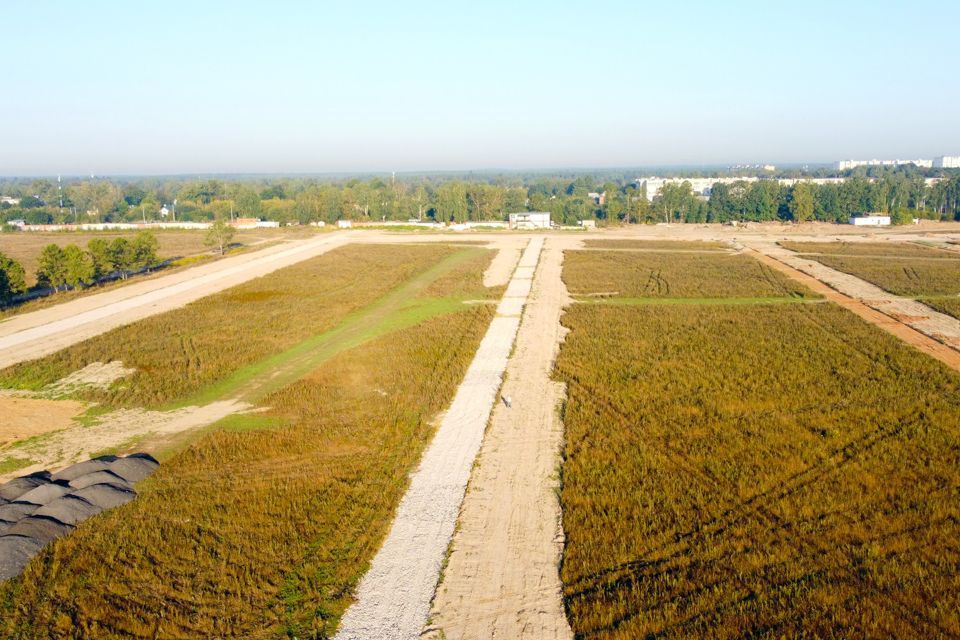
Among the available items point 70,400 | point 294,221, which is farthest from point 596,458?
point 294,221

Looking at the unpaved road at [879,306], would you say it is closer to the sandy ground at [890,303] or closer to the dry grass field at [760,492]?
the sandy ground at [890,303]

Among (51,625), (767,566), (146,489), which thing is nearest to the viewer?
(51,625)

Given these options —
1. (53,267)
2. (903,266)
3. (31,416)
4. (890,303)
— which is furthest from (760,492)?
(903,266)

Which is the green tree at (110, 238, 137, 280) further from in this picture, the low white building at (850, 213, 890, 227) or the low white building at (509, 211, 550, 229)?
the low white building at (850, 213, 890, 227)

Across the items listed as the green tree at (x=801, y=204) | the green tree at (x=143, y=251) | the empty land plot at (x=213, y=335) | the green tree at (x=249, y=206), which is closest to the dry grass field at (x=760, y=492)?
the empty land plot at (x=213, y=335)

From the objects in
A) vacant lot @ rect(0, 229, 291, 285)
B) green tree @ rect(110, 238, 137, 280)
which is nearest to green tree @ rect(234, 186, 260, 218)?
vacant lot @ rect(0, 229, 291, 285)

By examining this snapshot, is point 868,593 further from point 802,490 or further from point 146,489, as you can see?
point 146,489
